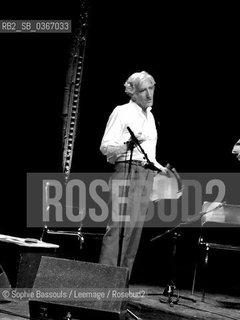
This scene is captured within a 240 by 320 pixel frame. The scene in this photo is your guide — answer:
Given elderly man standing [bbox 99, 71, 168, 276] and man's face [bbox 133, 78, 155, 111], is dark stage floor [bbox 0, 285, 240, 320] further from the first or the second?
man's face [bbox 133, 78, 155, 111]

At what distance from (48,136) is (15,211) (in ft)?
2.89

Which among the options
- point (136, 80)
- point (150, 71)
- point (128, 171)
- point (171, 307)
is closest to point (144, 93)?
point (136, 80)

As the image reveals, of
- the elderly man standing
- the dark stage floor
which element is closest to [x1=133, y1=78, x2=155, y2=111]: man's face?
the elderly man standing

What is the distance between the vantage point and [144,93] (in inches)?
145

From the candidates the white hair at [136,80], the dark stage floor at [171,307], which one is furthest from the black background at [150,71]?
the dark stage floor at [171,307]

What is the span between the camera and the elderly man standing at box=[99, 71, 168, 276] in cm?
349

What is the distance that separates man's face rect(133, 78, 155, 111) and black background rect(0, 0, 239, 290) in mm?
1594

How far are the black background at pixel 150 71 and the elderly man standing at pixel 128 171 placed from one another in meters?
1.61

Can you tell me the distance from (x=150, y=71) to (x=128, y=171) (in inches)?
101

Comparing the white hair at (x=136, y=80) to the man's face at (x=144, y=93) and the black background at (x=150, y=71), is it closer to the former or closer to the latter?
the man's face at (x=144, y=93)

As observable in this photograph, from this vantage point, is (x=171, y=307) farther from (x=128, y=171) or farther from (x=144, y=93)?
(x=144, y=93)

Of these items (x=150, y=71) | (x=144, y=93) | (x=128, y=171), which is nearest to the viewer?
(x=128, y=171)

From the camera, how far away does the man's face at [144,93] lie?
3678 mm

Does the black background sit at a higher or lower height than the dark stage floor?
higher
